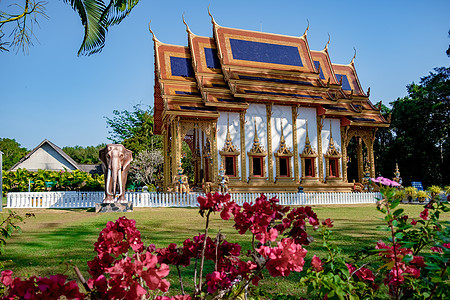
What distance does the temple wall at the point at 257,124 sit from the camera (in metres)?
17.2

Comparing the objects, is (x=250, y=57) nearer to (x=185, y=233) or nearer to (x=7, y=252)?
(x=185, y=233)

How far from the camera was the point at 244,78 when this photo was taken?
17.6m

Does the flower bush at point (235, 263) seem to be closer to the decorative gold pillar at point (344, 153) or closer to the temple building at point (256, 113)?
the temple building at point (256, 113)

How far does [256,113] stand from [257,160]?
2.39 meters

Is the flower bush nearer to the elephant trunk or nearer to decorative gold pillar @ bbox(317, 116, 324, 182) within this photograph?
the elephant trunk

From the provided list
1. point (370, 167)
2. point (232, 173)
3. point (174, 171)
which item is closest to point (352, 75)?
point (370, 167)

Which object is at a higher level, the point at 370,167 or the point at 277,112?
Answer: the point at 277,112

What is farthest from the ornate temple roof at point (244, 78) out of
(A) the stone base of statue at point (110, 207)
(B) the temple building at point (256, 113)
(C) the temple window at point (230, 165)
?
(A) the stone base of statue at point (110, 207)

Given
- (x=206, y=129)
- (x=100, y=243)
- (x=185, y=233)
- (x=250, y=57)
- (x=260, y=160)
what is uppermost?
(x=250, y=57)

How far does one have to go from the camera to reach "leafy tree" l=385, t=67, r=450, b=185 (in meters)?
25.9

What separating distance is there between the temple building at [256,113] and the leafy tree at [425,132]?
8.96 metres

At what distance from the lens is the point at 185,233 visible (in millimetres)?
6195

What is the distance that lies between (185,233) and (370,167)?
16.1 meters

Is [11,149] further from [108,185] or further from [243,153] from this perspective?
[108,185]
